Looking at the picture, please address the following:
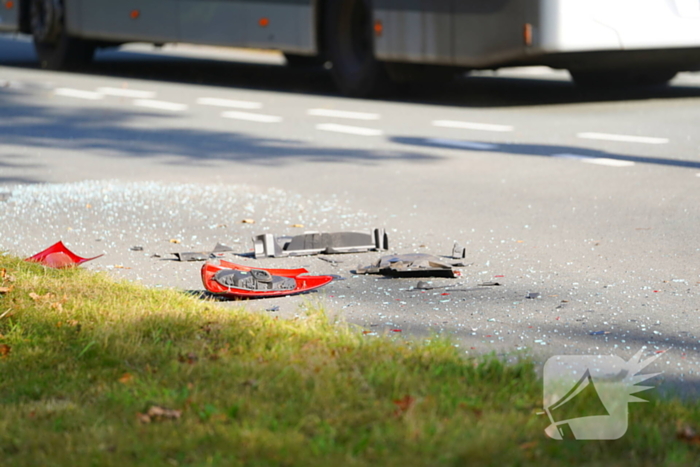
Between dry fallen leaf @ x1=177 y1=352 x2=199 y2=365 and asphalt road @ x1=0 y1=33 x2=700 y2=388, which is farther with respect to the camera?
asphalt road @ x1=0 y1=33 x2=700 y2=388

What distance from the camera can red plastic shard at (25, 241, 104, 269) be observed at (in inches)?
185

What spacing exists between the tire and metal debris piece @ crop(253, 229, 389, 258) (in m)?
8.21

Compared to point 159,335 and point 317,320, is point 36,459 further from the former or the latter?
point 317,320

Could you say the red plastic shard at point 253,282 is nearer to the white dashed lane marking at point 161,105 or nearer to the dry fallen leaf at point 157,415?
the dry fallen leaf at point 157,415

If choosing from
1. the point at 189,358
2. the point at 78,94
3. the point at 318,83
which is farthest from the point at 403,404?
the point at 318,83

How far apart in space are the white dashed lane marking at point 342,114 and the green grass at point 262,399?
6.86 m

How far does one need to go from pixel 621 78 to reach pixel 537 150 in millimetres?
5060

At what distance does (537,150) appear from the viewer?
8484 mm

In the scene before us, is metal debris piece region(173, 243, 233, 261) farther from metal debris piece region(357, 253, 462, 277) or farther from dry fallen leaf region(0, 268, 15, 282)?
dry fallen leaf region(0, 268, 15, 282)

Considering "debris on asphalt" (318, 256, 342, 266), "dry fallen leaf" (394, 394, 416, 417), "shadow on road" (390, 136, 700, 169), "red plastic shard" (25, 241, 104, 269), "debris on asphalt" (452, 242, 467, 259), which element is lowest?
"debris on asphalt" (318, 256, 342, 266)

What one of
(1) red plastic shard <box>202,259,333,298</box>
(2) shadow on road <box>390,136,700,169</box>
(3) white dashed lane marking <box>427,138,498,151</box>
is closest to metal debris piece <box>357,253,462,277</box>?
(1) red plastic shard <box>202,259,333,298</box>

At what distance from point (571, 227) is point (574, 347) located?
7.28 feet

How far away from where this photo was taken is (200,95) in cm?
1295

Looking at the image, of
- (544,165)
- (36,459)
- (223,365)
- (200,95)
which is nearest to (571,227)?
(544,165)
